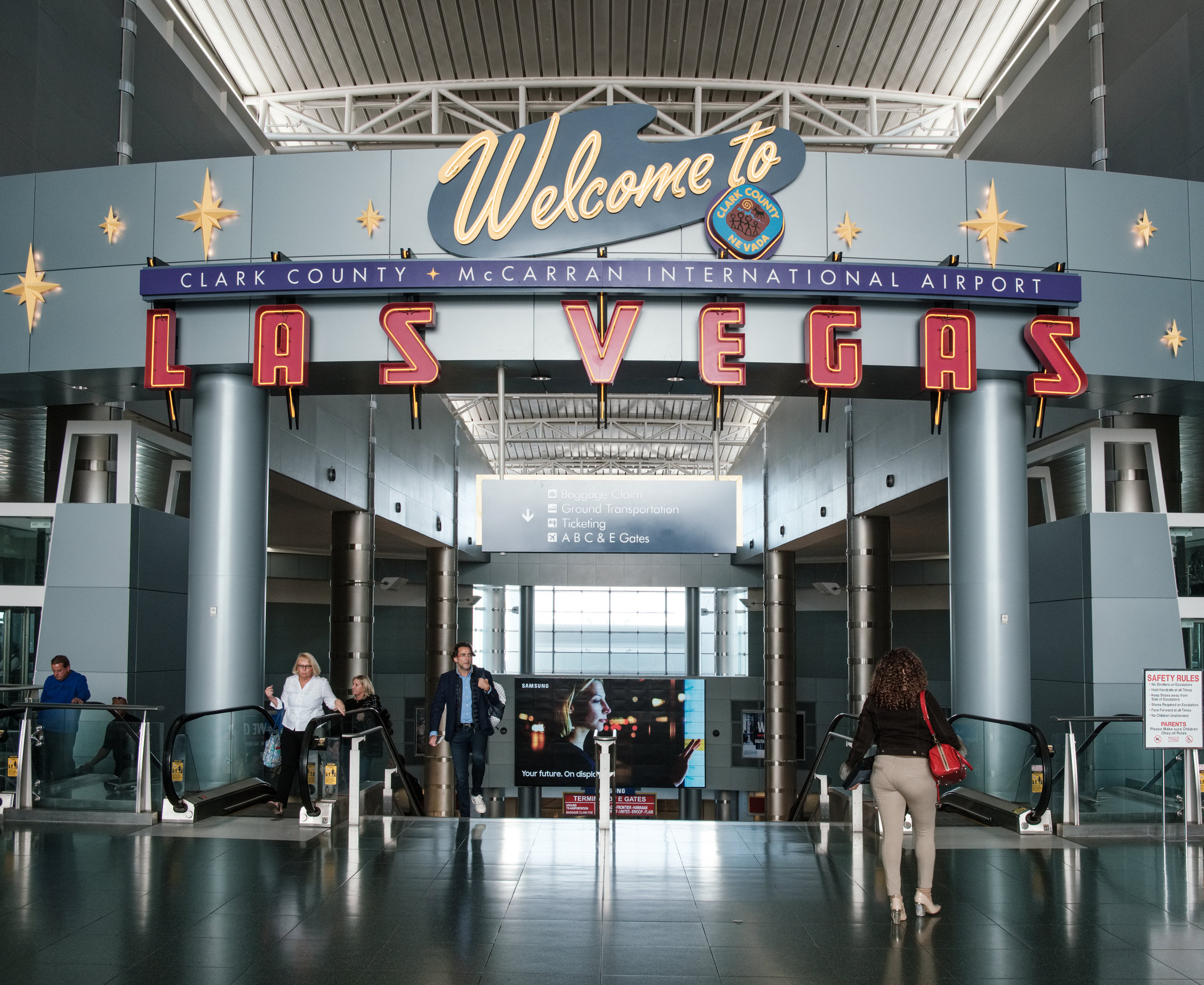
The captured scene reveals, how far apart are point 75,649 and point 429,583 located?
15886 millimetres

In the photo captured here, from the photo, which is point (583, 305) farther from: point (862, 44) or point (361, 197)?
point (862, 44)

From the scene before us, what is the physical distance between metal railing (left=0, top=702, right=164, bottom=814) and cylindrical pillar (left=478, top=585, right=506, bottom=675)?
29374 mm

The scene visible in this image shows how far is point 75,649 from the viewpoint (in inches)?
529

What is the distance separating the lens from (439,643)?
94.1 feet

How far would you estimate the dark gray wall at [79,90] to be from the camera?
13133 mm

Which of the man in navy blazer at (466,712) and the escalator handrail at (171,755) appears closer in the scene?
the escalator handrail at (171,755)

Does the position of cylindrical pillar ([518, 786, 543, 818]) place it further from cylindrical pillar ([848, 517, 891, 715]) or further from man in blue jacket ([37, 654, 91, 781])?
man in blue jacket ([37, 654, 91, 781])

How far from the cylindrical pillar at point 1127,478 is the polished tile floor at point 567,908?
554 cm

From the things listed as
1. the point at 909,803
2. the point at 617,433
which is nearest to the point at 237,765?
the point at 909,803

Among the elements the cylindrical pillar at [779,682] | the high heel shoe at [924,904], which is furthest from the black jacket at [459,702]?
the cylindrical pillar at [779,682]

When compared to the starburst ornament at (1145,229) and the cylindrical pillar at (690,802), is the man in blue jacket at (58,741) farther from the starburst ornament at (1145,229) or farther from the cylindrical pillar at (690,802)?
the cylindrical pillar at (690,802)

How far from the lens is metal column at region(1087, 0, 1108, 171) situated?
→ 44.8ft

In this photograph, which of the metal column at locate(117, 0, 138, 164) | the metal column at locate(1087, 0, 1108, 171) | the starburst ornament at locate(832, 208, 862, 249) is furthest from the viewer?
the metal column at locate(1087, 0, 1108, 171)

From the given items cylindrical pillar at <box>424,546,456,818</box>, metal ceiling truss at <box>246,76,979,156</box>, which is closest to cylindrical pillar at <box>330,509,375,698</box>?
cylindrical pillar at <box>424,546,456,818</box>
